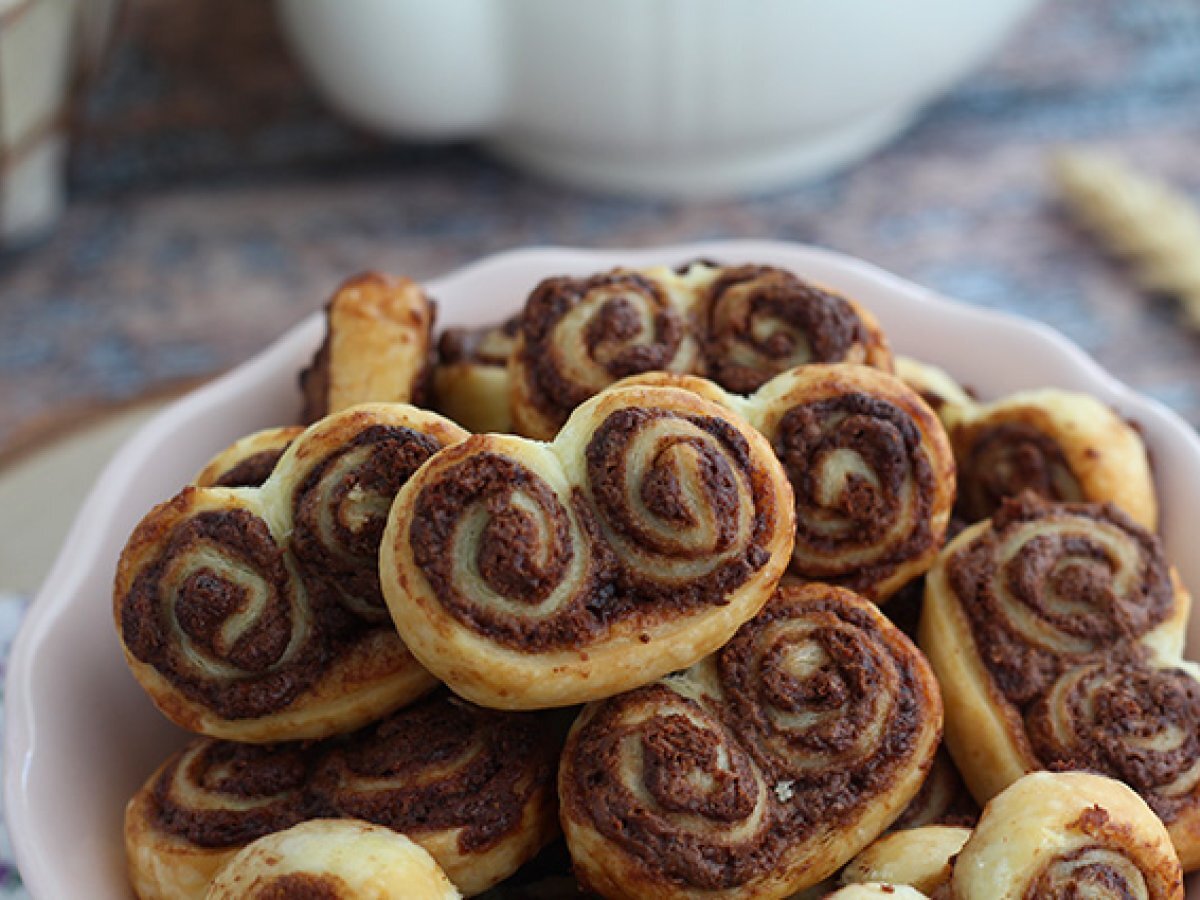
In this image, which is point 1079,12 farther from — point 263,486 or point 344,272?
point 263,486

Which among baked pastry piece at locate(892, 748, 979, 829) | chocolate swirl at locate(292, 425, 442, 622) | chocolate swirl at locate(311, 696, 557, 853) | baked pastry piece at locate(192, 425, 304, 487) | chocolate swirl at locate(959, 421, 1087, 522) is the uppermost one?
chocolate swirl at locate(292, 425, 442, 622)

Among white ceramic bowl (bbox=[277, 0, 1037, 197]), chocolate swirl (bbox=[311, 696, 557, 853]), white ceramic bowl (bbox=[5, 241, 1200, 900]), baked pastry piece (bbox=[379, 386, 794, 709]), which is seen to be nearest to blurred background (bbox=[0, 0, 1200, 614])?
white ceramic bowl (bbox=[277, 0, 1037, 197])

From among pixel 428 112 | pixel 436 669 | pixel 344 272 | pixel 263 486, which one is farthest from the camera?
pixel 344 272

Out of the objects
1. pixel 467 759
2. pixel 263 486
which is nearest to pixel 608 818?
pixel 467 759

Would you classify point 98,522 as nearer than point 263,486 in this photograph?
No

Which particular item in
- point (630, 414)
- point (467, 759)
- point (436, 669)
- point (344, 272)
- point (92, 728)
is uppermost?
point (630, 414)

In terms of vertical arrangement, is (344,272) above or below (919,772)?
below

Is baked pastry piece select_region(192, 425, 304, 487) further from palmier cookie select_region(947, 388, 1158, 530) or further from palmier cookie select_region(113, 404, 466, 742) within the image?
palmier cookie select_region(947, 388, 1158, 530)

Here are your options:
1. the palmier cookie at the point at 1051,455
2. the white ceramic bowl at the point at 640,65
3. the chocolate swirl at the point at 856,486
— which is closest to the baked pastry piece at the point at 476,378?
the chocolate swirl at the point at 856,486
